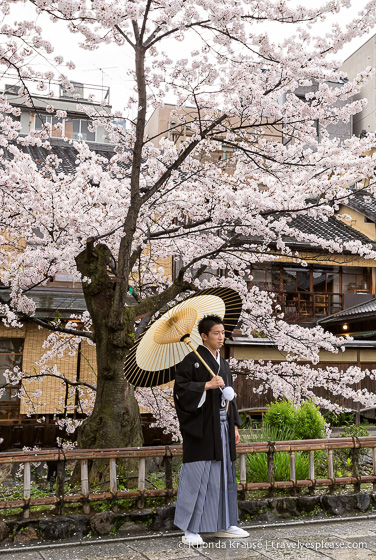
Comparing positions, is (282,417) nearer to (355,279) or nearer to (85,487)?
(85,487)

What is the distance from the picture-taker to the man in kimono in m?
4.48

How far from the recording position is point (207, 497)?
4.52 metres

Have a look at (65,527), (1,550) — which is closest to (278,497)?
(65,527)

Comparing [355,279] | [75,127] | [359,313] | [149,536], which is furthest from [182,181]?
[75,127]

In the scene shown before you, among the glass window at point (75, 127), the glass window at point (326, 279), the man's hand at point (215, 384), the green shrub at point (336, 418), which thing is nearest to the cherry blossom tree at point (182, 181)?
the man's hand at point (215, 384)

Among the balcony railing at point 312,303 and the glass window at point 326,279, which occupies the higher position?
the glass window at point 326,279

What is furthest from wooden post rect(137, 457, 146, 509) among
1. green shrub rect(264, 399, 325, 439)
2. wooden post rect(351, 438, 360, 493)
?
green shrub rect(264, 399, 325, 439)

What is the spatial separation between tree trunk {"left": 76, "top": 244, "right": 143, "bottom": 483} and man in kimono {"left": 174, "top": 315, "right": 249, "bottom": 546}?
1.77 meters

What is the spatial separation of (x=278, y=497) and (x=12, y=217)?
6910mm

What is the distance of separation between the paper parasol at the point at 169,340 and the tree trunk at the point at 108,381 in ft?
3.64

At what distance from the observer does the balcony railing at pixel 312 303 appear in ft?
68.4

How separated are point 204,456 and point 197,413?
37 centimetres

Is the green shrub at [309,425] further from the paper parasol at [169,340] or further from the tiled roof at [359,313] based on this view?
the tiled roof at [359,313]

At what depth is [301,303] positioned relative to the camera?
69.5 feet
